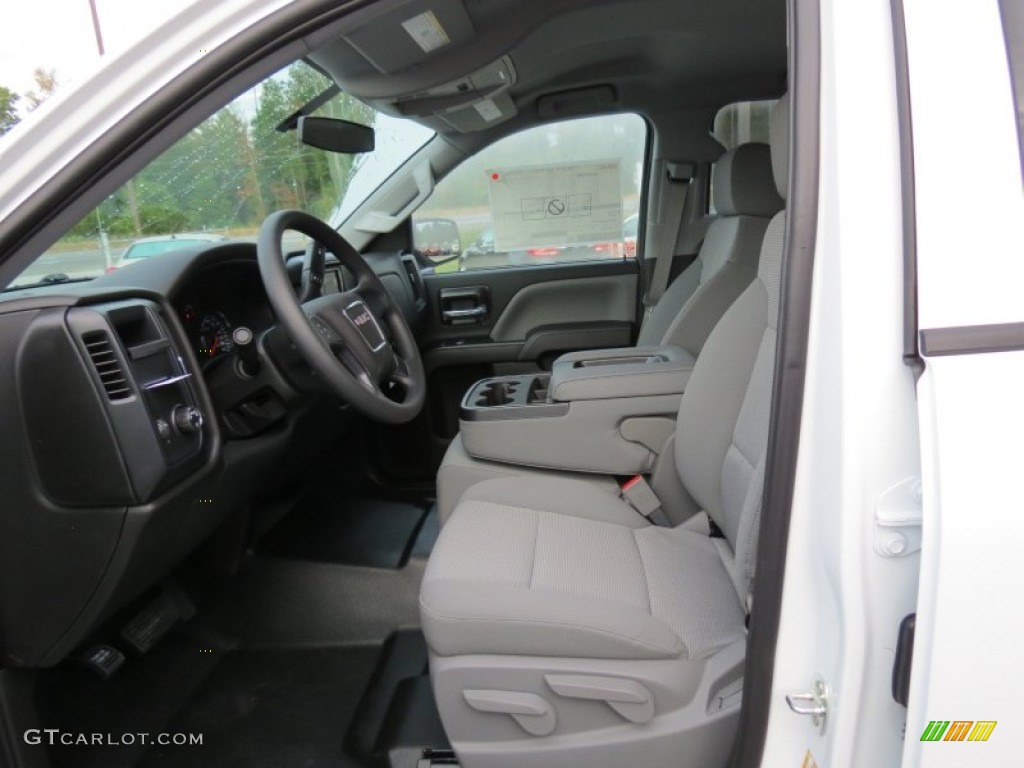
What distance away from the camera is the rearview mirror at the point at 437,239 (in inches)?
112

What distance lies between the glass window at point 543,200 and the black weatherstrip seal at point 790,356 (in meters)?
2.01

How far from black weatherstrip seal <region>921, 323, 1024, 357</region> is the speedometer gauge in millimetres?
1372

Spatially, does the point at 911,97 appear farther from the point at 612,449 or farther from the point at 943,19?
the point at 612,449

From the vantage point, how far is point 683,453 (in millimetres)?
1633

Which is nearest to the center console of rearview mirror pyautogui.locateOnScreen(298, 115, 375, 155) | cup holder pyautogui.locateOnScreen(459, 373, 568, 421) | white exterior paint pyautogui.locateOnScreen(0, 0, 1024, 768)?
cup holder pyautogui.locateOnScreen(459, 373, 568, 421)

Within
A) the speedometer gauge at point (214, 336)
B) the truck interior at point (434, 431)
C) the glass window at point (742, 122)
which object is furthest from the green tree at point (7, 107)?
the glass window at point (742, 122)

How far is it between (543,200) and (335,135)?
1.13m

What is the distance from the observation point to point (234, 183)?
1.98 metres

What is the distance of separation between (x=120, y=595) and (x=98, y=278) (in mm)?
638

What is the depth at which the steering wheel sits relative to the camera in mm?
1300

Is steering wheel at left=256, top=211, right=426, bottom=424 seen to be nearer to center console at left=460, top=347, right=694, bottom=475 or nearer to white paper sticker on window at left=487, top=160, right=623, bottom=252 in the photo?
center console at left=460, top=347, right=694, bottom=475

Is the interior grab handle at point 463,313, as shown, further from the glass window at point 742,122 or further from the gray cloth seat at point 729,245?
the glass window at point 742,122

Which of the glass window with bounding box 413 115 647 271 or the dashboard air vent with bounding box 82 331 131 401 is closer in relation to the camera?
the dashboard air vent with bounding box 82 331 131 401

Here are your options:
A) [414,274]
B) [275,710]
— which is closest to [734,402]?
[275,710]
